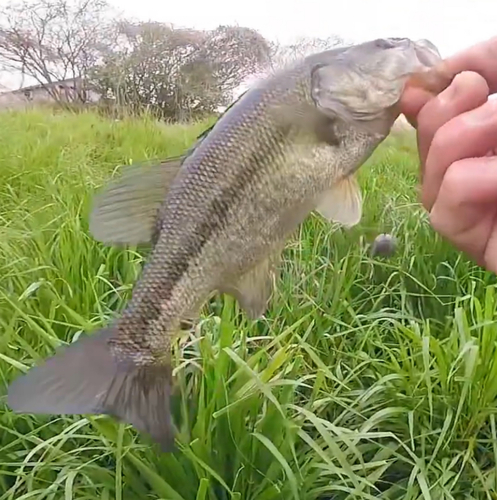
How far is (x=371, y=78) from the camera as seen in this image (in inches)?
23.2

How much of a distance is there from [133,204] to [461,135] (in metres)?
0.28

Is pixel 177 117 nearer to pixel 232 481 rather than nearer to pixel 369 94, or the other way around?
pixel 232 481

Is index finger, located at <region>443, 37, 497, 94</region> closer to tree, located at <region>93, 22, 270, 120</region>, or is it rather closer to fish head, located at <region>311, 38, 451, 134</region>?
fish head, located at <region>311, 38, 451, 134</region>

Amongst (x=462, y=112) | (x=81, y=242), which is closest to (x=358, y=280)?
(x=81, y=242)

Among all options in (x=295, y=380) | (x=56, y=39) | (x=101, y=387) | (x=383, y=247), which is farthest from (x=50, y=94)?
(x=101, y=387)

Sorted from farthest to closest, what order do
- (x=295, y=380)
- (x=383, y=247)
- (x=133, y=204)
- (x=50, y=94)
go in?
(x=50, y=94)
(x=383, y=247)
(x=295, y=380)
(x=133, y=204)

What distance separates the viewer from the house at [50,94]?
3.16 m

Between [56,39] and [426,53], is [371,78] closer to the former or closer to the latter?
[426,53]

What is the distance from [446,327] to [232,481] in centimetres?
62

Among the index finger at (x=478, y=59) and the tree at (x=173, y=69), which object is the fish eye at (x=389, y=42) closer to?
the index finger at (x=478, y=59)

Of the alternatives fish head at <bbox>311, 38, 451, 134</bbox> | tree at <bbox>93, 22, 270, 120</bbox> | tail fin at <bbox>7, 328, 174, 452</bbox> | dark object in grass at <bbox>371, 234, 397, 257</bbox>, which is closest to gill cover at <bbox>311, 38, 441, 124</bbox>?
fish head at <bbox>311, 38, 451, 134</bbox>

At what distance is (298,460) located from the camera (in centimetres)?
103

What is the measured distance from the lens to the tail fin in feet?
1.94

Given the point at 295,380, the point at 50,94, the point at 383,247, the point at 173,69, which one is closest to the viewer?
the point at 295,380
